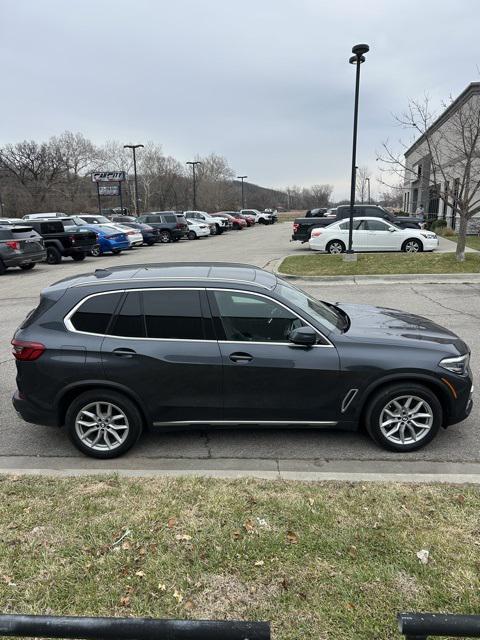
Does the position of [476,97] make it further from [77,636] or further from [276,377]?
[77,636]

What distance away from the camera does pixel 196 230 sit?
33.4 meters

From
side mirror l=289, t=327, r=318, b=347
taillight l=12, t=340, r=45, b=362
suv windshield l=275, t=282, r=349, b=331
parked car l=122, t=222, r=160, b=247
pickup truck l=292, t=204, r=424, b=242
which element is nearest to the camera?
side mirror l=289, t=327, r=318, b=347

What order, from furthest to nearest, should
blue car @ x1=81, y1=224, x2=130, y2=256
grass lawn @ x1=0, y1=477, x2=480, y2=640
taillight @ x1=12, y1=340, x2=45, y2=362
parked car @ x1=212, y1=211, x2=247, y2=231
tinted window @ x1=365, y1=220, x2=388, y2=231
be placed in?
parked car @ x1=212, y1=211, x2=247, y2=231, blue car @ x1=81, y1=224, x2=130, y2=256, tinted window @ x1=365, y1=220, x2=388, y2=231, taillight @ x1=12, y1=340, x2=45, y2=362, grass lawn @ x1=0, y1=477, x2=480, y2=640

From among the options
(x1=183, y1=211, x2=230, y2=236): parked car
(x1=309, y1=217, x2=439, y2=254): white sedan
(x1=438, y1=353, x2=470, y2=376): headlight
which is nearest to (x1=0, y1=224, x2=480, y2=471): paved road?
(x1=438, y1=353, x2=470, y2=376): headlight

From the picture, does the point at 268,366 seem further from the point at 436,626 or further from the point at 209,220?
the point at 209,220

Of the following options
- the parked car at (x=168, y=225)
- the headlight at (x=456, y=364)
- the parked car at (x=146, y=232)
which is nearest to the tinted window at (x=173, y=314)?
the headlight at (x=456, y=364)

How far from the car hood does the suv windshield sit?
0.12 m

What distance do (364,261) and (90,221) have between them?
674 inches

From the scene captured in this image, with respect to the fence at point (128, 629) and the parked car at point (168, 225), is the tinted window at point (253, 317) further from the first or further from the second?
the parked car at point (168, 225)

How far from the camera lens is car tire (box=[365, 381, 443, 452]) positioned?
12.8 feet

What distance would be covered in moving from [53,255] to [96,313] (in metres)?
16.7

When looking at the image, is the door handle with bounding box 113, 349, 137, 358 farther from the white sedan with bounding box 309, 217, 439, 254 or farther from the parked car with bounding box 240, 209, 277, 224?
the parked car with bounding box 240, 209, 277, 224

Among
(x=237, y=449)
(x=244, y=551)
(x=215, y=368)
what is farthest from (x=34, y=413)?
(x=244, y=551)

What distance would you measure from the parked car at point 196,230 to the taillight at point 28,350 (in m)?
29.6
